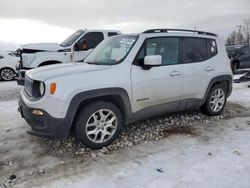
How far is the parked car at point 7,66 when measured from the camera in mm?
12398

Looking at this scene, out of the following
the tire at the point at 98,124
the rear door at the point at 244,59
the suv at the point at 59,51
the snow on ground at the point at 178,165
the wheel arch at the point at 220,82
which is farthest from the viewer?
the rear door at the point at 244,59

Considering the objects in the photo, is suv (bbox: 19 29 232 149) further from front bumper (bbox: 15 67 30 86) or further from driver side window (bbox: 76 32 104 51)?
driver side window (bbox: 76 32 104 51)

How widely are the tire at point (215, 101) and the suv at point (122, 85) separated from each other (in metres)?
→ 0.02

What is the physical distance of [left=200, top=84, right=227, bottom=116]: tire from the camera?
231 inches

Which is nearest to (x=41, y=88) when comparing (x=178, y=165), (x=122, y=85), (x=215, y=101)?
(x=122, y=85)

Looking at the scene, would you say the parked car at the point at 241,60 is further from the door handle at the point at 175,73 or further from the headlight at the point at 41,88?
the headlight at the point at 41,88

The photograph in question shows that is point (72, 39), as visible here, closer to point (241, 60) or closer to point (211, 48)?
point (211, 48)

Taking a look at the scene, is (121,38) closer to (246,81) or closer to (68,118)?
(68,118)

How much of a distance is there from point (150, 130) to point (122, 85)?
4.27ft

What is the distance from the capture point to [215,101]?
603 cm

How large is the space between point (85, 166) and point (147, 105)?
59.4 inches

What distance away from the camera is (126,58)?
4.49m

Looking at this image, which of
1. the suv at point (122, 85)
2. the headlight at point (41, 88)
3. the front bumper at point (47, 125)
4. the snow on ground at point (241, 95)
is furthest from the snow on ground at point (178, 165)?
the snow on ground at point (241, 95)

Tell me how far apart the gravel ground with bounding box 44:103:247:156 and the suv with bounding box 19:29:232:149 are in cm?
21
